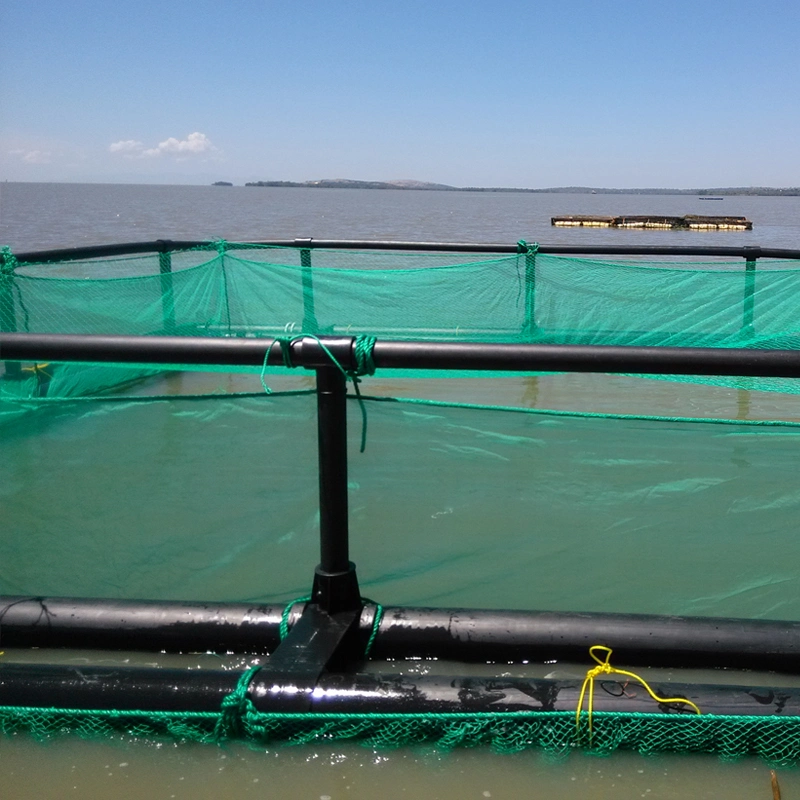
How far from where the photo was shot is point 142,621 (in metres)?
2.71

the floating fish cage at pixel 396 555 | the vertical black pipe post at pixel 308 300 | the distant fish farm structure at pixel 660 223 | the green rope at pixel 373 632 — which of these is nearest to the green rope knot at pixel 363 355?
the floating fish cage at pixel 396 555

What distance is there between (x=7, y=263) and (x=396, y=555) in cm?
406

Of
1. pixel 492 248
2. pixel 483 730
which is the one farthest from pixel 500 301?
pixel 483 730

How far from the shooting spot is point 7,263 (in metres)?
6.03

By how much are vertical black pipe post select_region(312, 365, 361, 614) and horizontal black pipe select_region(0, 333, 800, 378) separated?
0.31 feet

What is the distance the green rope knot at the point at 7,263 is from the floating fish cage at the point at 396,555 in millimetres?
2619

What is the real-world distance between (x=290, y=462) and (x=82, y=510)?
776 millimetres

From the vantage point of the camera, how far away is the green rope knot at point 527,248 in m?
8.33

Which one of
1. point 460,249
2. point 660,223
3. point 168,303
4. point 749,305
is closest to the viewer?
point 168,303

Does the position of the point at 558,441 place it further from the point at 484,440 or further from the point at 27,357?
the point at 27,357

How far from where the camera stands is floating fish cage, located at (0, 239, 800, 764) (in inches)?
88.0

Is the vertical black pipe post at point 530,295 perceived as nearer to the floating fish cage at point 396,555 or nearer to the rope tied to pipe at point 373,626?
the floating fish cage at point 396,555

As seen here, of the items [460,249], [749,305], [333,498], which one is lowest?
[333,498]

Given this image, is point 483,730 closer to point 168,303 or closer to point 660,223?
point 168,303
